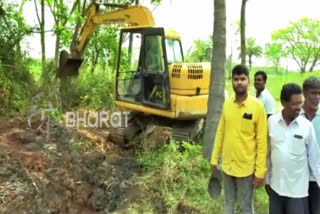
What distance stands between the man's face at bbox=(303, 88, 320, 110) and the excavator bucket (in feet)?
24.0

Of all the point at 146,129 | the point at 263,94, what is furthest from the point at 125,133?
the point at 263,94

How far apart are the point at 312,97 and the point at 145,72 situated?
425 centimetres

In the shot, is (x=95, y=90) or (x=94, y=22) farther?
(x=95, y=90)

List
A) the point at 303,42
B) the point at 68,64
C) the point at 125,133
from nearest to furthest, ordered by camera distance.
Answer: the point at 125,133
the point at 68,64
the point at 303,42

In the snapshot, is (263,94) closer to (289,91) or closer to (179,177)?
(179,177)

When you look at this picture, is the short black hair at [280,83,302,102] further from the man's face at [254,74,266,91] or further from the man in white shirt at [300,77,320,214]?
the man's face at [254,74,266,91]

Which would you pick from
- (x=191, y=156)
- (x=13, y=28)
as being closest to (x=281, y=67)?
(x=13, y=28)

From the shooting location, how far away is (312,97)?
3523 mm

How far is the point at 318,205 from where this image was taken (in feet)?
11.4

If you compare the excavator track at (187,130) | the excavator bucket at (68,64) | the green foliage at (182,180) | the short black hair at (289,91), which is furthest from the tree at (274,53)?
the short black hair at (289,91)

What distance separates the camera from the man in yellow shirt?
3664 millimetres

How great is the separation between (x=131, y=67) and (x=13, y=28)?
4.12m

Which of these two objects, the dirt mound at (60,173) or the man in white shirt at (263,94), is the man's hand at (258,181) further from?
the dirt mound at (60,173)

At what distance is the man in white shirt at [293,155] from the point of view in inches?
131
